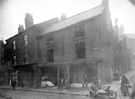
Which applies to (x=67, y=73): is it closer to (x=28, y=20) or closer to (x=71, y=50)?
(x=71, y=50)

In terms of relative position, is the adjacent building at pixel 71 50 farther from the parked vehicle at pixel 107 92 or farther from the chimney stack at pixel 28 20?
the parked vehicle at pixel 107 92

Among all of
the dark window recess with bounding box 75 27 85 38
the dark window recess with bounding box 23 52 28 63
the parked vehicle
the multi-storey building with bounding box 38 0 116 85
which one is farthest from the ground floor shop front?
the parked vehicle

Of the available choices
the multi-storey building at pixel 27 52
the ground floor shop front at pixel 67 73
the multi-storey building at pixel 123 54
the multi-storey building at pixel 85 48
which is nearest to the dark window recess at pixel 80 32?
the multi-storey building at pixel 85 48

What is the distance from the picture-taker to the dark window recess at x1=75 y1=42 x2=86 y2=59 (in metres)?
14.3

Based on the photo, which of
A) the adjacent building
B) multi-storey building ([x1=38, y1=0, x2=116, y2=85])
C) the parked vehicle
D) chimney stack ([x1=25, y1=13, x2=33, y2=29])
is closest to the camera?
the parked vehicle

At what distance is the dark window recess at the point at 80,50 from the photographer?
47.0ft

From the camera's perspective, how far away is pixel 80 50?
14.6m

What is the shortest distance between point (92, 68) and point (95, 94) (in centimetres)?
465

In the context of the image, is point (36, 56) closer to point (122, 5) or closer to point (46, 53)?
point (46, 53)

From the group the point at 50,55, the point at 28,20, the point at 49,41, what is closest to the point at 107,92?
the point at 50,55

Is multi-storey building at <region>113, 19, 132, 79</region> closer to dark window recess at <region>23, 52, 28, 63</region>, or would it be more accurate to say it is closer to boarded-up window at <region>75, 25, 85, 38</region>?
boarded-up window at <region>75, 25, 85, 38</region>

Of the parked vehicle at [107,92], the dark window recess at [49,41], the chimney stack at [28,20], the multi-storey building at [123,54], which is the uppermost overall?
the chimney stack at [28,20]

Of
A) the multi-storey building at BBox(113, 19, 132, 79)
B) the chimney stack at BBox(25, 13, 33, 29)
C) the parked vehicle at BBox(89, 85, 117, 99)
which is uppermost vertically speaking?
the chimney stack at BBox(25, 13, 33, 29)

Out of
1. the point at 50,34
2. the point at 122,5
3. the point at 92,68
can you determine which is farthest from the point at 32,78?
the point at 122,5
